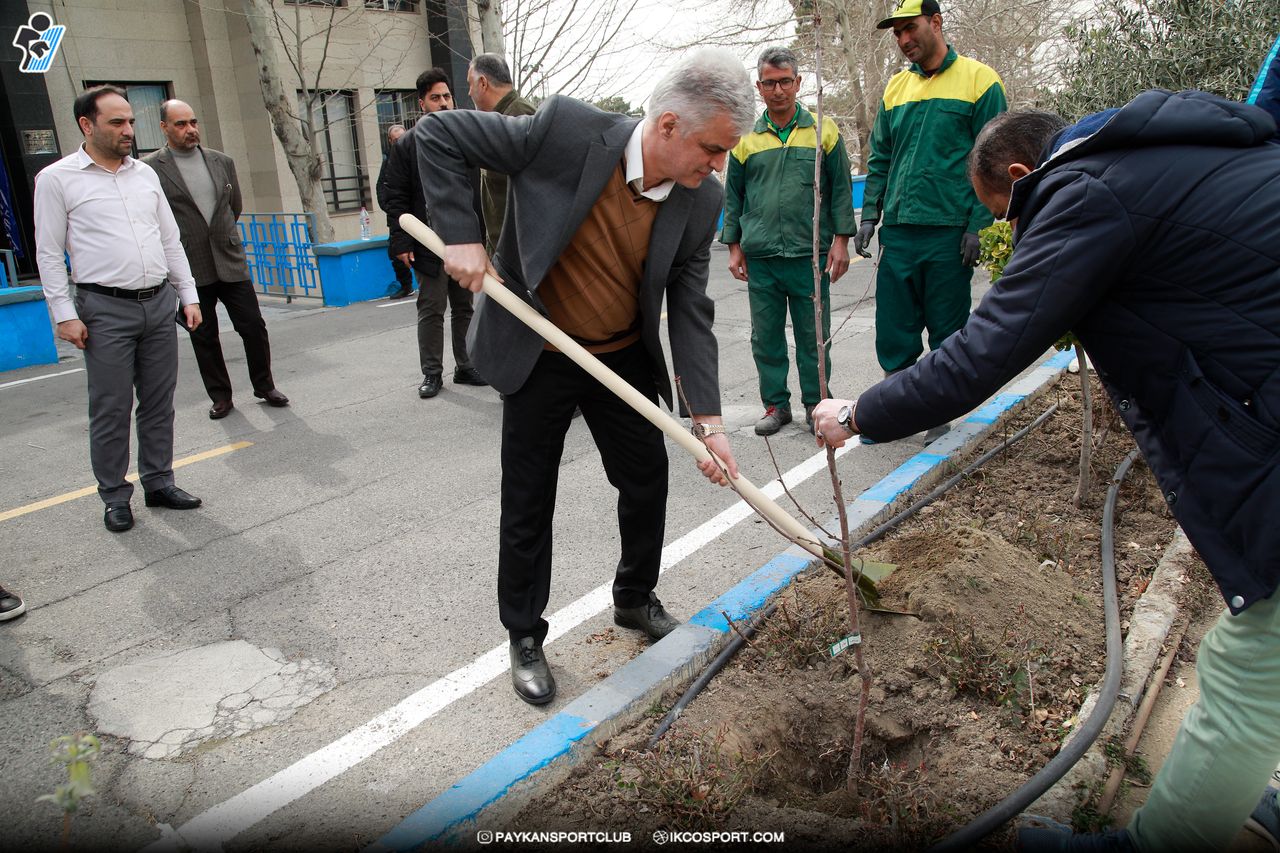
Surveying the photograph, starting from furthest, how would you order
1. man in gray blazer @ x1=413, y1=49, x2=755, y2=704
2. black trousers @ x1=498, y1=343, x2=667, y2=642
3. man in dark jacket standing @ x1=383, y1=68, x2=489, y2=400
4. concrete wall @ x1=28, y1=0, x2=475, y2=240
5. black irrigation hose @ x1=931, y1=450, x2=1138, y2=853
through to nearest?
concrete wall @ x1=28, y1=0, x2=475, y2=240
man in dark jacket standing @ x1=383, y1=68, x2=489, y2=400
black trousers @ x1=498, y1=343, x2=667, y2=642
man in gray blazer @ x1=413, y1=49, x2=755, y2=704
black irrigation hose @ x1=931, y1=450, x2=1138, y2=853

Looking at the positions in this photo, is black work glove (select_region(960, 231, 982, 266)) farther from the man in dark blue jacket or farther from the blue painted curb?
the man in dark blue jacket

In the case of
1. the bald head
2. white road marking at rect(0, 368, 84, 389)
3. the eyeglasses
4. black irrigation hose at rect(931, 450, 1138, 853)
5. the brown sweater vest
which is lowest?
white road marking at rect(0, 368, 84, 389)

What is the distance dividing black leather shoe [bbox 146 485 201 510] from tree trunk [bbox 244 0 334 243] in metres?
7.98

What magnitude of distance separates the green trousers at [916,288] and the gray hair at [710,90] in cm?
271

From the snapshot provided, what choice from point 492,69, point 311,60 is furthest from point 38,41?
point 492,69

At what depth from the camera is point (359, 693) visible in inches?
129

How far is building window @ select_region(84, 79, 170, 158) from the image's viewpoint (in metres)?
15.9

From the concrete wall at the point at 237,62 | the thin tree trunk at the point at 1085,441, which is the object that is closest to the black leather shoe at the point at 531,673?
the thin tree trunk at the point at 1085,441

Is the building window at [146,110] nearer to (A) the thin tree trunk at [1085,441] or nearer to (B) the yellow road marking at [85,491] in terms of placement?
(B) the yellow road marking at [85,491]

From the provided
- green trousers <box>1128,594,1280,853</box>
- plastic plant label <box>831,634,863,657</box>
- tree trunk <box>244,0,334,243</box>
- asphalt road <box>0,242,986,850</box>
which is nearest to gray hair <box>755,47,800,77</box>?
asphalt road <box>0,242,986,850</box>

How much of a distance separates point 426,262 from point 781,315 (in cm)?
282

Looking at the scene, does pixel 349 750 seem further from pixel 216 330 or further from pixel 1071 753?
pixel 216 330

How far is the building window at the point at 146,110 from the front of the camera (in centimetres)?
1589

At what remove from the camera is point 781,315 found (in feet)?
18.9
